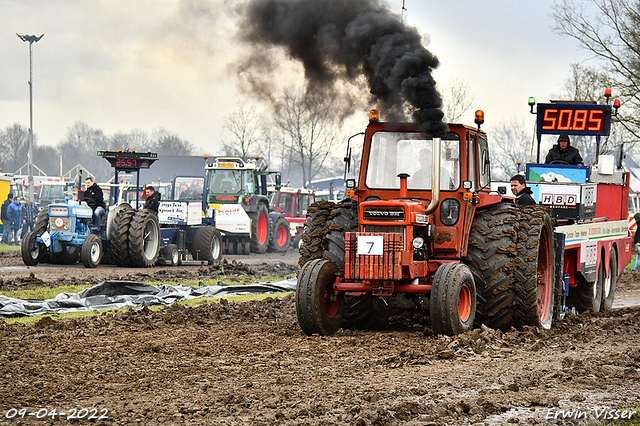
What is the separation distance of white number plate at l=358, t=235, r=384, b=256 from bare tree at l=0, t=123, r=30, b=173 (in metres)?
85.1

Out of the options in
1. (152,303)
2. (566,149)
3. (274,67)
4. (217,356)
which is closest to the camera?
(217,356)

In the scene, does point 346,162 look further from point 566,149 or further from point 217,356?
point 566,149

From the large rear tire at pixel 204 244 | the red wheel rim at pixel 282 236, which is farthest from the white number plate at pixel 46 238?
the red wheel rim at pixel 282 236

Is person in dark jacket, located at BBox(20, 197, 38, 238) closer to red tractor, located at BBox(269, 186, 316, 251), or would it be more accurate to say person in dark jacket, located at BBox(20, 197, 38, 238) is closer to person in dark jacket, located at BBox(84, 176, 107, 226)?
red tractor, located at BBox(269, 186, 316, 251)

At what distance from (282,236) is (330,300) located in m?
21.4

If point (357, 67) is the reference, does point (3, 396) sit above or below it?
below

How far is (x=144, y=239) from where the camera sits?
1994 cm

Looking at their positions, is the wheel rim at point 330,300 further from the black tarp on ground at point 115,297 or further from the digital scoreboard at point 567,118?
the digital scoreboard at point 567,118

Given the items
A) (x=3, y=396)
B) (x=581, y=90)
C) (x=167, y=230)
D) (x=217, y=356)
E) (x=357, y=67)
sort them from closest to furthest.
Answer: (x=3, y=396)
(x=217, y=356)
(x=357, y=67)
(x=167, y=230)
(x=581, y=90)

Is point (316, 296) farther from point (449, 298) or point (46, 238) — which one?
point (46, 238)

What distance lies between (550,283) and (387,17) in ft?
13.5

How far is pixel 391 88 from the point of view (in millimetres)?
9398

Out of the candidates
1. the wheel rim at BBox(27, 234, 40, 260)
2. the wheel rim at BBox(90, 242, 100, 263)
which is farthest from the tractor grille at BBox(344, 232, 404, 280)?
the wheel rim at BBox(27, 234, 40, 260)

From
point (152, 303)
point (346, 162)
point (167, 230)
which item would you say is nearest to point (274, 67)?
point (346, 162)
